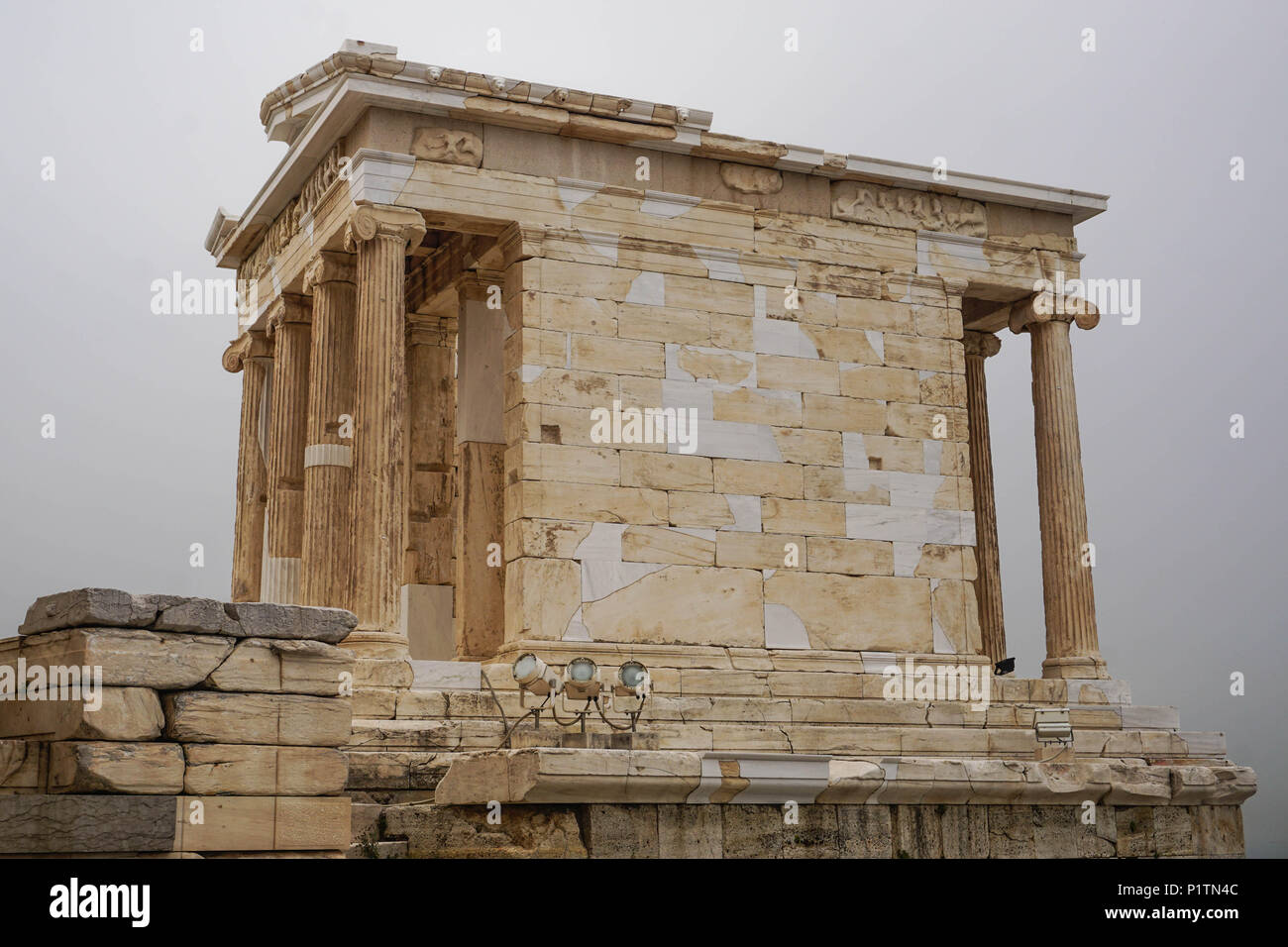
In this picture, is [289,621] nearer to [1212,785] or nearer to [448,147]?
[1212,785]

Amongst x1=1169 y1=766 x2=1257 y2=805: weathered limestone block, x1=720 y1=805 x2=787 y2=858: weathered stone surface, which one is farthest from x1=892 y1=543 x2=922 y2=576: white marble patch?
x1=720 y1=805 x2=787 y2=858: weathered stone surface

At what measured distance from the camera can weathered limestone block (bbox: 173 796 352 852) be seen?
10.4 meters

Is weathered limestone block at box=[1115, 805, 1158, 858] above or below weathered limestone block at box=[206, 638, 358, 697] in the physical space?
below

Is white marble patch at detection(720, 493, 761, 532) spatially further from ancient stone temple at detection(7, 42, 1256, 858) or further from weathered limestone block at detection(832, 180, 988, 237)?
weathered limestone block at detection(832, 180, 988, 237)

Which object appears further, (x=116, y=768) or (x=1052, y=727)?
(x=1052, y=727)

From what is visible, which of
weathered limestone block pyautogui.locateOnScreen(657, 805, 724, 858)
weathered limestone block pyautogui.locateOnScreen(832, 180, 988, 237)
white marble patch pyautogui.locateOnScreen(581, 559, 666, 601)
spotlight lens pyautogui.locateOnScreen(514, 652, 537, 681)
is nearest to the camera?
weathered limestone block pyautogui.locateOnScreen(657, 805, 724, 858)

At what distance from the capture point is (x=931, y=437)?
2130 centimetres

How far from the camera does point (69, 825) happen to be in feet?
→ 32.8

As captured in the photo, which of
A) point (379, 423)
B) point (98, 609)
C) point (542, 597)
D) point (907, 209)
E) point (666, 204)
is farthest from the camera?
point (907, 209)

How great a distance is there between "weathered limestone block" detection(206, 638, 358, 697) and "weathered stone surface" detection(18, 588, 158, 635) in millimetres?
651

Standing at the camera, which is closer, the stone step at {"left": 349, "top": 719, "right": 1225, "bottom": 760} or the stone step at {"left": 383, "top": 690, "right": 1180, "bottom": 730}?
the stone step at {"left": 349, "top": 719, "right": 1225, "bottom": 760}

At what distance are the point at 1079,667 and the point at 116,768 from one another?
14.4m

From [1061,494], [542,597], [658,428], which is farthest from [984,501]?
[542,597]

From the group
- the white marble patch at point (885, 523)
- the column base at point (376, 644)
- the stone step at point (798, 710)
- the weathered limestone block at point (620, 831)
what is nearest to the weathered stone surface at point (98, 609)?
the weathered limestone block at point (620, 831)
